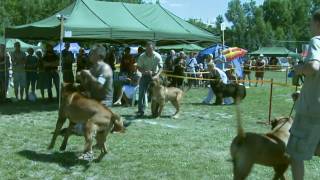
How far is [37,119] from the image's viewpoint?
1208 cm

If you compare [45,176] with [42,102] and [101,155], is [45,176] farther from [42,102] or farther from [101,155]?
[42,102]

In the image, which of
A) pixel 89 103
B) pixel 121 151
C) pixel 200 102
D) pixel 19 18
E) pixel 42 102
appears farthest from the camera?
pixel 19 18

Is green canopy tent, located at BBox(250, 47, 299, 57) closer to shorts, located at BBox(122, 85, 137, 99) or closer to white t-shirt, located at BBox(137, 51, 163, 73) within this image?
shorts, located at BBox(122, 85, 137, 99)

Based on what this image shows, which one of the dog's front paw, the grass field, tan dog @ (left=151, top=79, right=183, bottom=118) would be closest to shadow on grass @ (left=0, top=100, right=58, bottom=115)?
the grass field

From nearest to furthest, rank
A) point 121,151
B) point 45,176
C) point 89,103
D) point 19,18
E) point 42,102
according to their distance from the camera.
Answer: point 45,176 < point 89,103 < point 121,151 < point 42,102 < point 19,18

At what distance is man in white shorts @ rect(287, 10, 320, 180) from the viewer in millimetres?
4256

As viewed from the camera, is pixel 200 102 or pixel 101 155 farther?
pixel 200 102

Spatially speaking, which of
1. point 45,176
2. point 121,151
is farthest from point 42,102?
point 45,176

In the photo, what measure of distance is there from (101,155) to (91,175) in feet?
2.53

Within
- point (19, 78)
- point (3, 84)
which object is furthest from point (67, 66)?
point (3, 84)

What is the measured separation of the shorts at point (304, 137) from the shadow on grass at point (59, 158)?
321 centimetres

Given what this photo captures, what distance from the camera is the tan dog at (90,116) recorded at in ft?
22.6

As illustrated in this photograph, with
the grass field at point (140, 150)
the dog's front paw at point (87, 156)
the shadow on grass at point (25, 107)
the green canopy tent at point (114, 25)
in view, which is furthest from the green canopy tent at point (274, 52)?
the dog's front paw at point (87, 156)

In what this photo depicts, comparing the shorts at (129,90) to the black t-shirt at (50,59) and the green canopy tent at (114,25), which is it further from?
the black t-shirt at (50,59)
